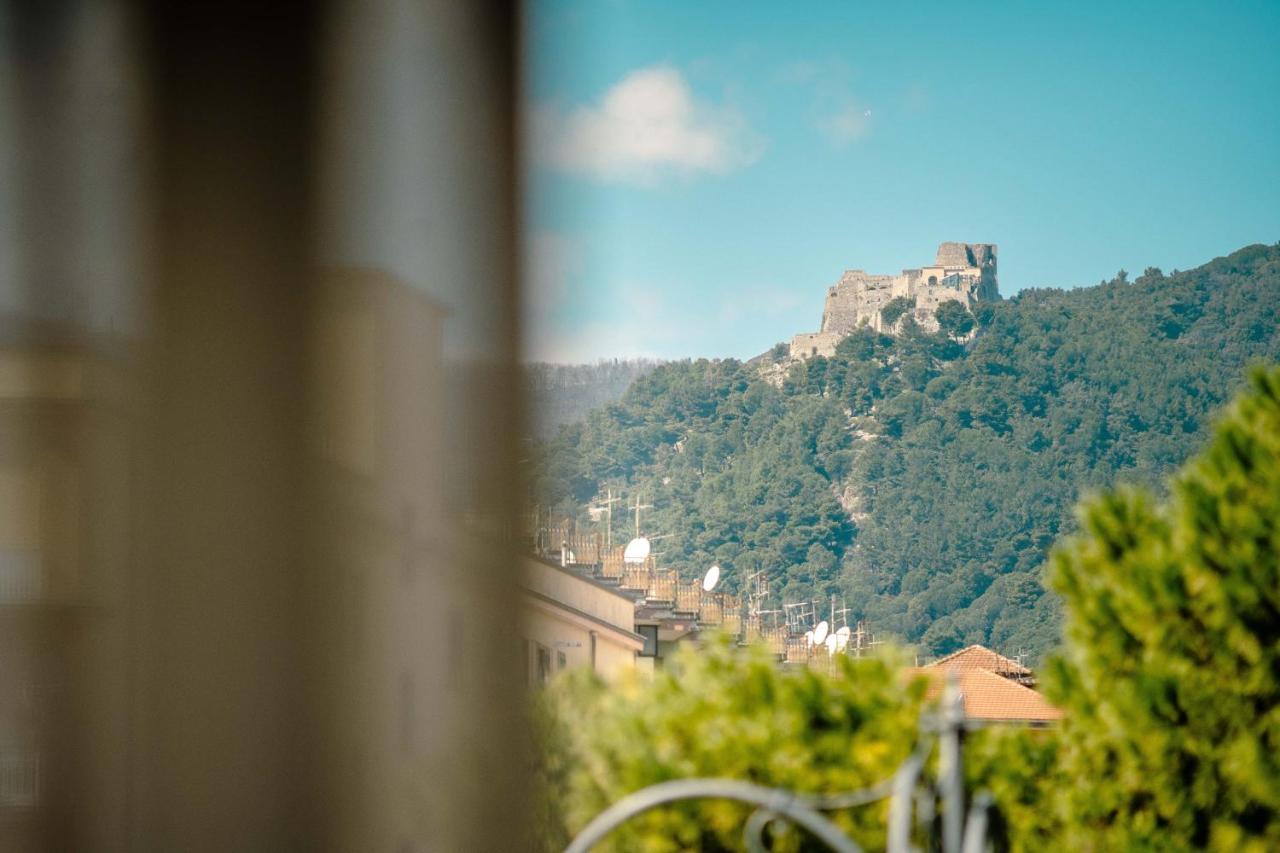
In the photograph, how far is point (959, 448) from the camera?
12.6 metres

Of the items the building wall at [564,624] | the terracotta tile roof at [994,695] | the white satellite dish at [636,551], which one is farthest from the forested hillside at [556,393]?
the terracotta tile roof at [994,695]

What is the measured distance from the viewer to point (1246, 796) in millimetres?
1379

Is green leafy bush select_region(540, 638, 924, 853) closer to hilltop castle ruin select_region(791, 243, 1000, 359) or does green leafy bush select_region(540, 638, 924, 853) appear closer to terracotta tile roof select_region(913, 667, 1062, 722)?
terracotta tile roof select_region(913, 667, 1062, 722)

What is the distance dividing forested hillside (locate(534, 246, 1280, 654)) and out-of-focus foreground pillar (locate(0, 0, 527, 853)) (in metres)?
5.31

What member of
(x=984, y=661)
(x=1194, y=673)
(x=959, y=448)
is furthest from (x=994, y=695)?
(x=959, y=448)

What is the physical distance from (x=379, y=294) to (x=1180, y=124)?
64.3 ft

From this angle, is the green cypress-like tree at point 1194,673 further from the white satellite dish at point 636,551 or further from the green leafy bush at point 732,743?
the white satellite dish at point 636,551

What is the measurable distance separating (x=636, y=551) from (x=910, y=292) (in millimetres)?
16652

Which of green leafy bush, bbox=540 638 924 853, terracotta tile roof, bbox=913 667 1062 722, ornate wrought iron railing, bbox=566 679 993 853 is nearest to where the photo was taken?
ornate wrought iron railing, bbox=566 679 993 853

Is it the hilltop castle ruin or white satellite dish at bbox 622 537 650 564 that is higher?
the hilltop castle ruin

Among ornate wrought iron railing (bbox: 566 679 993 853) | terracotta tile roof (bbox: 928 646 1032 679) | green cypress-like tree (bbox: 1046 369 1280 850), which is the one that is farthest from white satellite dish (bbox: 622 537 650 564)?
terracotta tile roof (bbox: 928 646 1032 679)

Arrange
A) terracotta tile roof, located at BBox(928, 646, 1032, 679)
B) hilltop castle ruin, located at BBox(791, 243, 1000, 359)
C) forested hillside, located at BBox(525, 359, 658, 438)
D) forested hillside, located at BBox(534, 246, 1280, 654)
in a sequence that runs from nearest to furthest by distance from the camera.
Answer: forested hillside, located at BBox(525, 359, 658, 438)
terracotta tile roof, located at BBox(928, 646, 1032, 679)
forested hillside, located at BBox(534, 246, 1280, 654)
hilltop castle ruin, located at BBox(791, 243, 1000, 359)

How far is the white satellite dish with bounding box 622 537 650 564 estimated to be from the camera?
3.17m

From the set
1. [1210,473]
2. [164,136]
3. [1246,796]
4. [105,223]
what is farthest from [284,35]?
[1246,796]
